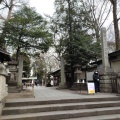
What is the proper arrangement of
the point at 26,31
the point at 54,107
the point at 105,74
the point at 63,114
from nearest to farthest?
the point at 63,114 → the point at 54,107 → the point at 105,74 → the point at 26,31

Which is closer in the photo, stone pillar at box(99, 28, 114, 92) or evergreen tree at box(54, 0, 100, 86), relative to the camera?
stone pillar at box(99, 28, 114, 92)

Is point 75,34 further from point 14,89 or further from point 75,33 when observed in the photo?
point 14,89

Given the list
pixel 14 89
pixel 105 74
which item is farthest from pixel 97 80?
pixel 14 89

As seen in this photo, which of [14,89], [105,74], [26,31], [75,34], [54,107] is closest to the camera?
[54,107]

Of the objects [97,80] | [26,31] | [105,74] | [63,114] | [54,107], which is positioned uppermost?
[26,31]

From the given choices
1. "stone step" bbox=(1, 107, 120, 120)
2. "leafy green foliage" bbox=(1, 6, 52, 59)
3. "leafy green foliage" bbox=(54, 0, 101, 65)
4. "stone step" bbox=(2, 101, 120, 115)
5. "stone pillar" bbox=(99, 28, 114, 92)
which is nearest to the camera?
"stone step" bbox=(1, 107, 120, 120)

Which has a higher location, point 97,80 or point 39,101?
point 97,80

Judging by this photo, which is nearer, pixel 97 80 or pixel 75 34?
pixel 97 80

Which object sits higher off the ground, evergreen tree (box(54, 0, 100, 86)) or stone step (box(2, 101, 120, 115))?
evergreen tree (box(54, 0, 100, 86))

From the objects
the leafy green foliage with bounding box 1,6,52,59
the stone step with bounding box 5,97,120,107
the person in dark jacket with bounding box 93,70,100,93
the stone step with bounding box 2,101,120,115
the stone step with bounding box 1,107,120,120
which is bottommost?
the stone step with bounding box 1,107,120,120

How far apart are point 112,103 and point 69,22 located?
1506cm

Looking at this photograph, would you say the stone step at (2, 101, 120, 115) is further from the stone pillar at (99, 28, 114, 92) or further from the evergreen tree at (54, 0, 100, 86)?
the evergreen tree at (54, 0, 100, 86)

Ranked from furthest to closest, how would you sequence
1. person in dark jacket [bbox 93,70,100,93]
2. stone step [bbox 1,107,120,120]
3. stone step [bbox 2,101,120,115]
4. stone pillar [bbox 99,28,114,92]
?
person in dark jacket [bbox 93,70,100,93]
stone pillar [bbox 99,28,114,92]
stone step [bbox 2,101,120,115]
stone step [bbox 1,107,120,120]

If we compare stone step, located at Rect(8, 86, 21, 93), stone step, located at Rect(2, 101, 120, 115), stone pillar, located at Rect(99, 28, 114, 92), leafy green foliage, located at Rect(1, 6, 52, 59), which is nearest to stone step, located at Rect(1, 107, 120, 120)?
stone step, located at Rect(2, 101, 120, 115)
